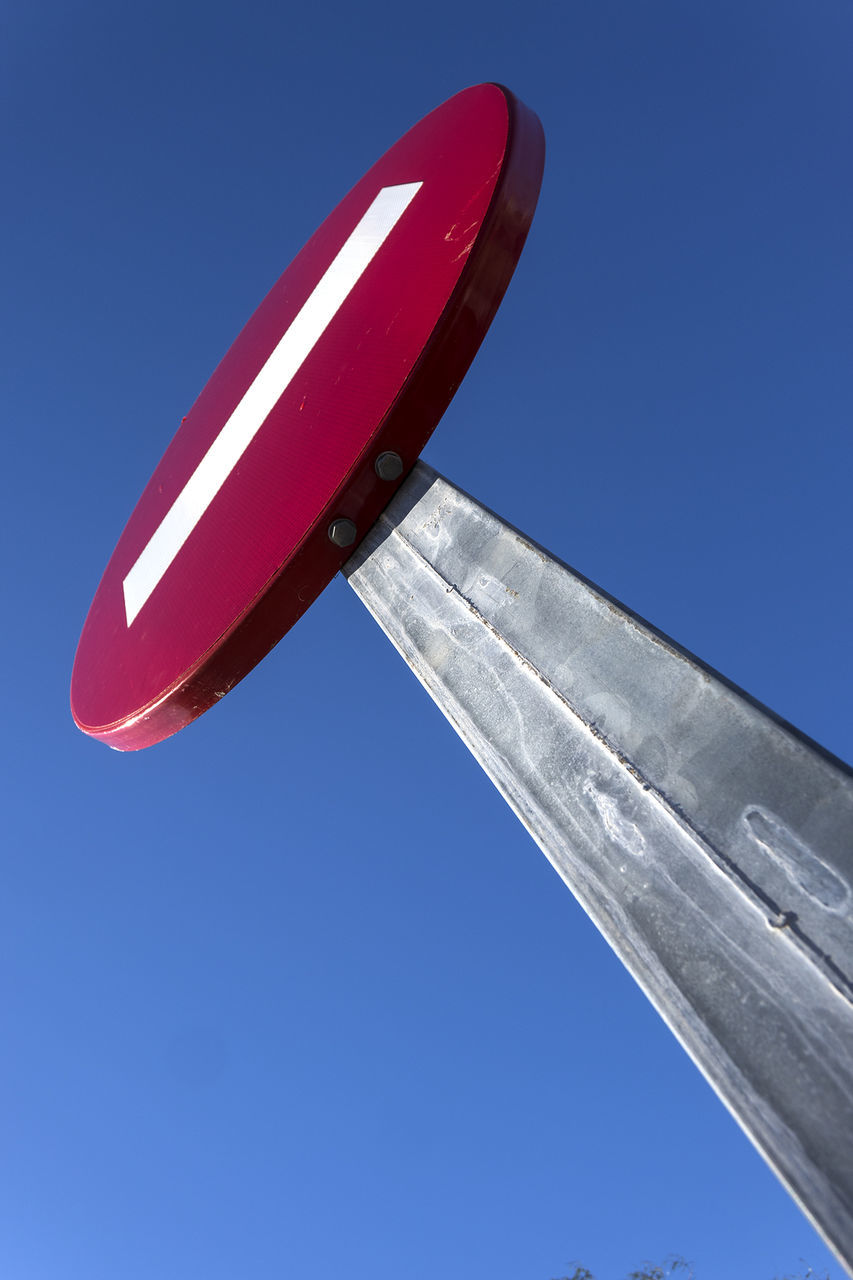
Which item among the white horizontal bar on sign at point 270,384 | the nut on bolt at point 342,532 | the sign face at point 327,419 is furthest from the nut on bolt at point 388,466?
the white horizontal bar on sign at point 270,384

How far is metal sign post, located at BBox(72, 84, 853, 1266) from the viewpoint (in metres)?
1.23

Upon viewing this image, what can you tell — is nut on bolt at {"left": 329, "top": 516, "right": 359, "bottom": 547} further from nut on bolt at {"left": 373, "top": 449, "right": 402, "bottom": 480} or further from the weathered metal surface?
the weathered metal surface

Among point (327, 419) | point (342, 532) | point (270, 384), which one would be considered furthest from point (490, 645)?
point (270, 384)

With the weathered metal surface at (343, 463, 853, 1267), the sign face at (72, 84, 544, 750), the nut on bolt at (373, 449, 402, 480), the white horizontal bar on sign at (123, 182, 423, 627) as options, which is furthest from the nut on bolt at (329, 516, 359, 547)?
the white horizontal bar on sign at (123, 182, 423, 627)

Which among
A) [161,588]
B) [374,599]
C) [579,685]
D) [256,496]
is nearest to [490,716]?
[579,685]

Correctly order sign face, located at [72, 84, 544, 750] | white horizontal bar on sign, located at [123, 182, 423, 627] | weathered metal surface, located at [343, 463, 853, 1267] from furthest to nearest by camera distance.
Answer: white horizontal bar on sign, located at [123, 182, 423, 627], sign face, located at [72, 84, 544, 750], weathered metal surface, located at [343, 463, 853, 1267]

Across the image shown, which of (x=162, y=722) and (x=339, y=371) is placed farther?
(x=162, y=722)

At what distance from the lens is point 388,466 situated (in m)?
2.17

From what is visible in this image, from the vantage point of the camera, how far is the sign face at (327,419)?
213 centimetres

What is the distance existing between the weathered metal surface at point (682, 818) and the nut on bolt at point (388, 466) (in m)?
0.21

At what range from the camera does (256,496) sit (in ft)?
8.15

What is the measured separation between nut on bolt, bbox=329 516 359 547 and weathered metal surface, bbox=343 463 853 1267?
28 cm

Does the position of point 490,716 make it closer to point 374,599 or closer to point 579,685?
point 579,685

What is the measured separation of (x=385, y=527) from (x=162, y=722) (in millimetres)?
867
